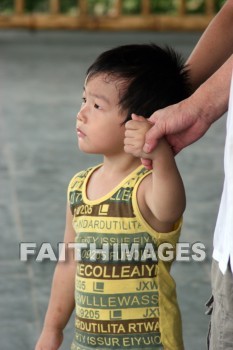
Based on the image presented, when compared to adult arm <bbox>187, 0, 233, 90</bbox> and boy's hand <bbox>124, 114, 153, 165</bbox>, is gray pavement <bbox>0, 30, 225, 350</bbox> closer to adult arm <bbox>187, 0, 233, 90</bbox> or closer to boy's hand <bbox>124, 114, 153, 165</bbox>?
adult arm <bbox>187, 0, 233, 90</bbox>

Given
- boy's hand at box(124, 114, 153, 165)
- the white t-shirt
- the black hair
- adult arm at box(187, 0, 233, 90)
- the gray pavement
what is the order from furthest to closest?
the gray pavement < adult arm at box(187, 0, 233, 90) < the black hair < boy's hand at box(124, 114, 153, 165) < the white t-shirt

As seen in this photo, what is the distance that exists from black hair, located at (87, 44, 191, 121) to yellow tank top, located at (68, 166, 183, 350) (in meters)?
0.15

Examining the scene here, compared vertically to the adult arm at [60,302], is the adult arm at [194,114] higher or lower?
higher

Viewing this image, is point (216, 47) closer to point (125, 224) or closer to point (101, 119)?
point (101, 119)

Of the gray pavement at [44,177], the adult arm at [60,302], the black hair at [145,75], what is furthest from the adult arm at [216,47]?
the gray pavement at [44,177]

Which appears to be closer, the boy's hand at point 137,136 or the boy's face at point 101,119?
the boy's hand at point 137,136

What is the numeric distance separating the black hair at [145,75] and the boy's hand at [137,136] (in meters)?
0.12

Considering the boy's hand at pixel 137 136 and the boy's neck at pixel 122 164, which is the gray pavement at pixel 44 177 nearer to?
the boy's neck at pixel 122 164

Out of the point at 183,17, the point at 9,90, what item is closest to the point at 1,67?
the point at 9,90

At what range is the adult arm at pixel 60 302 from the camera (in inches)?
95.9

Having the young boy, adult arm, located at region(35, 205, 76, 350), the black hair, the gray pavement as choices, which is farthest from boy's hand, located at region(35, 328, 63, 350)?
the gray pavement

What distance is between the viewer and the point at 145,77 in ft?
7.27

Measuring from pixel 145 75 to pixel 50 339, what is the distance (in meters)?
0.66

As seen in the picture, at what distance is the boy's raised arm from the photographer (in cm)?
208
